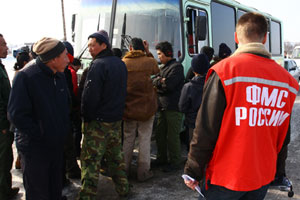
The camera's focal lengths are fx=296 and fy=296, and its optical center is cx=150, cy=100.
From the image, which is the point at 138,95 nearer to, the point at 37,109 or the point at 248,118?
→ the point at 37,109

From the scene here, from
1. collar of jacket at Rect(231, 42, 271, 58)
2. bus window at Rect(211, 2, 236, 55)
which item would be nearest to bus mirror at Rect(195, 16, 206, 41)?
bus window at Rect(211, 2, 236, 55)

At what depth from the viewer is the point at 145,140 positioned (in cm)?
426

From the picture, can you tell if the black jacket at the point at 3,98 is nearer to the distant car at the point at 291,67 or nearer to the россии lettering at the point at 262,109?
the россии lettering at the point at 262,109

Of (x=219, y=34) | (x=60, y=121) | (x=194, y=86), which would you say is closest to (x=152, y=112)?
(x=194, y=86)

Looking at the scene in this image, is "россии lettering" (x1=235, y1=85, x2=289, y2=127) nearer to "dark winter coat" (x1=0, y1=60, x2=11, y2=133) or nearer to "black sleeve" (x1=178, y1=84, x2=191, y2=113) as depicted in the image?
"black sleeve" (x1=178, y1=84, x2=191, y2=113)

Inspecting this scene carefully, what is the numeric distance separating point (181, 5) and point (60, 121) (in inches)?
133

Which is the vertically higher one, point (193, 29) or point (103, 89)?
point (193, 29)

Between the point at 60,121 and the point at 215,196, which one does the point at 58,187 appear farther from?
the point at 215,196

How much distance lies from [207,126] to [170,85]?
259 centimetres

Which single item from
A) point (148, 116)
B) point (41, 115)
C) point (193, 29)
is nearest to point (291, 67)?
point (193, 29)

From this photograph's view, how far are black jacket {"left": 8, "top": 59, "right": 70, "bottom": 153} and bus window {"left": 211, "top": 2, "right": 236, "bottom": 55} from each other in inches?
185

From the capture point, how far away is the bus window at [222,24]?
664cm

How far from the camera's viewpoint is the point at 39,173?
270cm

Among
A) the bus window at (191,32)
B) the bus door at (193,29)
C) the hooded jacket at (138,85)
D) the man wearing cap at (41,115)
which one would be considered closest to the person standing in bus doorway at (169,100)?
the hooded jacket at (138,85)
